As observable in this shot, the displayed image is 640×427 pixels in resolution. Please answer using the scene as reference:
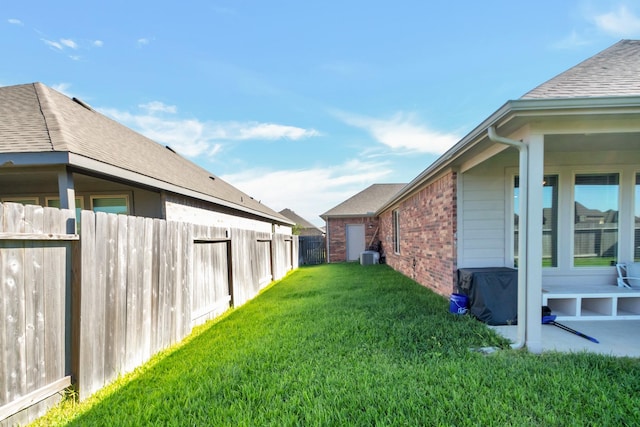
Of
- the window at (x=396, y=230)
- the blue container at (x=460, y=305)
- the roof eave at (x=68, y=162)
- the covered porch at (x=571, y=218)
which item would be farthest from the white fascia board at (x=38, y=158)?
the window at (x=396, y=230)

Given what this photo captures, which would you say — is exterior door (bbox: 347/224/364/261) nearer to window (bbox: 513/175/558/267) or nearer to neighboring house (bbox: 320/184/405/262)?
neighboring house (bbox: 320/184/405/262)

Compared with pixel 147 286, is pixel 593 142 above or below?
above

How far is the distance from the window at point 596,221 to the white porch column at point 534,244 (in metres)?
2.78

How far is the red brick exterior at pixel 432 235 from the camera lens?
5867mm

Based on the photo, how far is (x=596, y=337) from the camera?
156 inches

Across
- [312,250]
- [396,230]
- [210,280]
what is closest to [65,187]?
[210,280]

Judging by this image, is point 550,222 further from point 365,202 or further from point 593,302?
point 365,202

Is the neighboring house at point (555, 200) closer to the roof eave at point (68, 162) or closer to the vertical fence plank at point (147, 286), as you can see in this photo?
the vertical fence plank at point (147, 286)

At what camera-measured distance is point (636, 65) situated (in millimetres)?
4512

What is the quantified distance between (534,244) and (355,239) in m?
15.2

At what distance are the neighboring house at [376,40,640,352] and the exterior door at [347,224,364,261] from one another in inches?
460

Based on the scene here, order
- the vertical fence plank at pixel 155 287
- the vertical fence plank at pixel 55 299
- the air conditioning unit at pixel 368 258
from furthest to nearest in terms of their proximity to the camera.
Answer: the air conditioning unit at pixel 368 258
the vertical fence plank at pixel 155 287
the vertical fence plank at pixel 55 299

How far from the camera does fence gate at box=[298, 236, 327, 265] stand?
702 inches

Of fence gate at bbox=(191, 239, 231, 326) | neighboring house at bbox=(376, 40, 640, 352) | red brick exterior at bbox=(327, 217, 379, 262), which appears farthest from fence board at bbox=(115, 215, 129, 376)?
red brick exterior at bbox=(327, 217, 379, 262)
